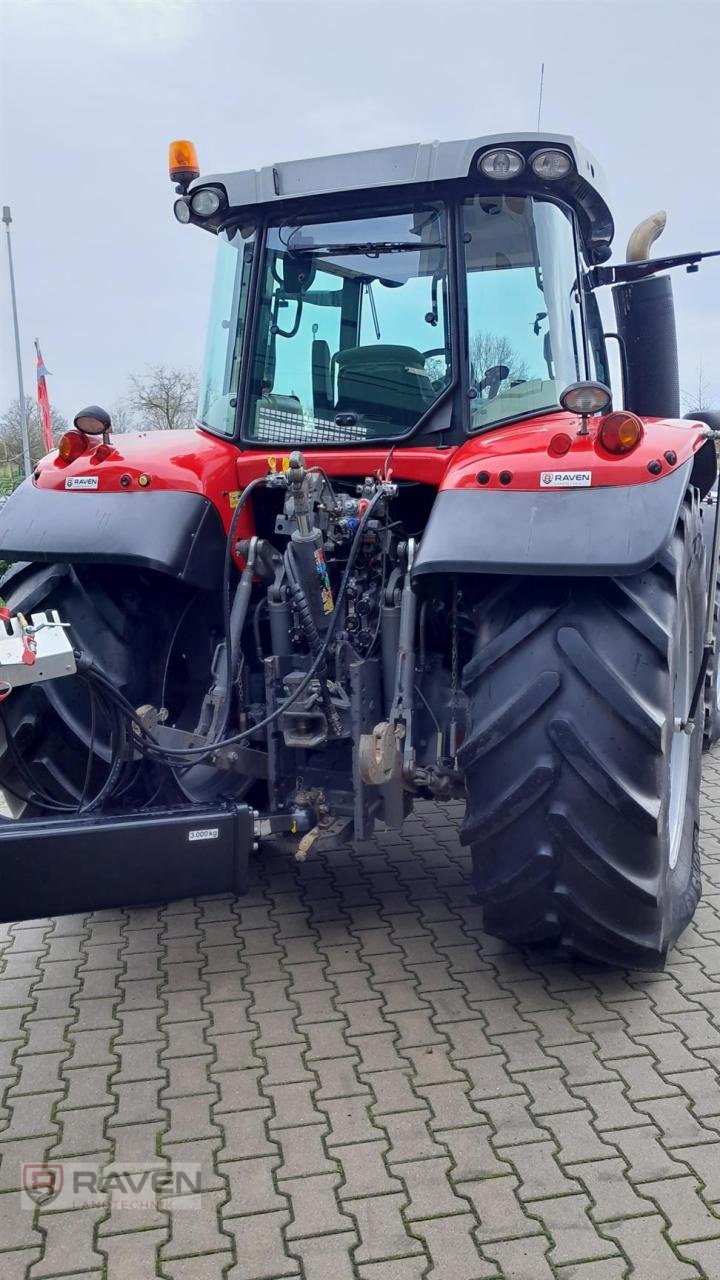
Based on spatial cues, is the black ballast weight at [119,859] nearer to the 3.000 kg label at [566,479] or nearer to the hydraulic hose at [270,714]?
the hydraulic hose at [270,714]

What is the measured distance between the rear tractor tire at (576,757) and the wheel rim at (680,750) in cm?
62

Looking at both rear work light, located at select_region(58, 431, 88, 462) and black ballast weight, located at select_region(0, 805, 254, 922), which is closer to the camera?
black ballast weight, located at select_region(0, 805, 254, 922)

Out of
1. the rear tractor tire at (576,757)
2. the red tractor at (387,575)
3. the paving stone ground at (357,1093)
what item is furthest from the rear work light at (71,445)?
the paving stone ground at (357,1093)

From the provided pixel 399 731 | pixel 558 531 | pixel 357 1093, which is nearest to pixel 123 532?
pixel 399 731

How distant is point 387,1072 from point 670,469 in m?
1.78

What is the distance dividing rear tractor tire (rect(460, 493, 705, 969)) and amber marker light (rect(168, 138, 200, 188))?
1.93m

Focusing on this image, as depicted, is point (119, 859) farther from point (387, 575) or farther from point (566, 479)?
point (566, 479)

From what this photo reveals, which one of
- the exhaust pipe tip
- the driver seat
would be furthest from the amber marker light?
the exhaust pipe tip

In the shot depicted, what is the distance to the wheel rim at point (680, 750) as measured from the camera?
→ 378cm

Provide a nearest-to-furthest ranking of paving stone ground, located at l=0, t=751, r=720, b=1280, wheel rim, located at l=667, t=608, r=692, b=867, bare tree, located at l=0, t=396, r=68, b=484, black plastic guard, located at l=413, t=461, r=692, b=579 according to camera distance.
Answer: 1. paving stone ground, located at l=0, t=751, r=720, b=1280
2. black plastic guard, located at l=413, t=461, r=692, b=579
3. wheel rim, located at l=667, t=608, r=692, b=867
4. bare tree, located at l=0, t=396, r=68, b=484

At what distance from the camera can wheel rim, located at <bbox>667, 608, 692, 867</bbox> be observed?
378 cm

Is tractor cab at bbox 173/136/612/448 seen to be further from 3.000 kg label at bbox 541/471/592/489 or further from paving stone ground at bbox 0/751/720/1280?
paving stone ground at bbox 0/751/720/1280

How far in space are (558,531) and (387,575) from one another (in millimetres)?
817

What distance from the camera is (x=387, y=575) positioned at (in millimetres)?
3592
